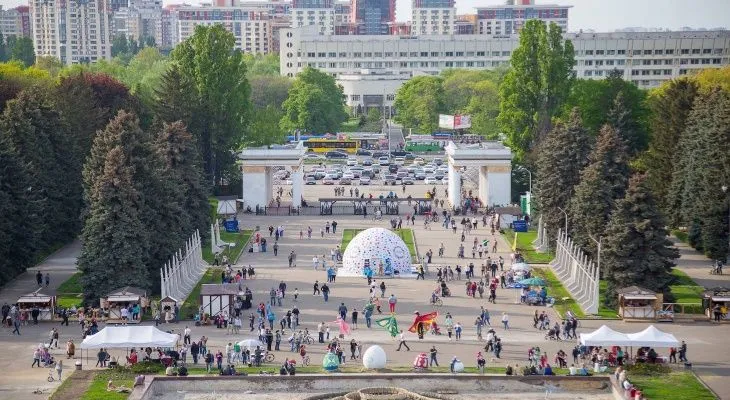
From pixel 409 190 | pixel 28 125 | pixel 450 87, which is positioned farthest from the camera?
pixel 450 87

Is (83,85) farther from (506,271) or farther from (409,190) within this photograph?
(506,271)

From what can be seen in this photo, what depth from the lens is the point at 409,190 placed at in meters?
131

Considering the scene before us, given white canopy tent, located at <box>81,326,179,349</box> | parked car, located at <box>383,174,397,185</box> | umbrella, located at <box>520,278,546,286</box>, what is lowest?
parked car, located at <box>383,174,397,185</box>

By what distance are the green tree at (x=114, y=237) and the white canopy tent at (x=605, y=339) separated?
944 inches

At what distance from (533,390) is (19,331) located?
2485 centimetres

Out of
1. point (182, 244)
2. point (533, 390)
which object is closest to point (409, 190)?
point (182, 244)

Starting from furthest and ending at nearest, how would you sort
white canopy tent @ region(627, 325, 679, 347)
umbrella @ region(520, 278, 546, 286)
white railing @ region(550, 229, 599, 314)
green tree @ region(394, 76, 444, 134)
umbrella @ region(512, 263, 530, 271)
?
1. green tree @ region(394, 76, 444, 134)
2. umbrella @ region(512, 263, 530, 271)
3. umbrella @ region(520, 278, 546, 286)
4. white railing @ region(550, 229, 599, 314)
5. white canopy tent @ region(627, 325, 679, 347)

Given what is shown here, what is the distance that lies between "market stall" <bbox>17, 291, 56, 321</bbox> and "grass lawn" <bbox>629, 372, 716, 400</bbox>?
27749 mm

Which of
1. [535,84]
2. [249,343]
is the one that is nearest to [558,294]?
[249,343]

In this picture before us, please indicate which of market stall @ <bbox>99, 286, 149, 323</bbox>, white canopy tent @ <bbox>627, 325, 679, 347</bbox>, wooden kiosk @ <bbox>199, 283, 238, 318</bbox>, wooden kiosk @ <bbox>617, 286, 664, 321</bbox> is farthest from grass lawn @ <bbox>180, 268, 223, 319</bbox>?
white canopy tent @ <bbox>627, 325, 679, 347</bbox>

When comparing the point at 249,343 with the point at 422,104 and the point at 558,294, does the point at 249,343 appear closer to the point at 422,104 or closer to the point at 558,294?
the point at 558,294

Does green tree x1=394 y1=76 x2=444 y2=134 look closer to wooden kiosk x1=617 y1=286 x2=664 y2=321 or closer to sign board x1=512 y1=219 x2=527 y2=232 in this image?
sign board x1=512 y1=219 x2=527 y2=232

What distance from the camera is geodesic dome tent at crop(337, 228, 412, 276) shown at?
8319 centimetres

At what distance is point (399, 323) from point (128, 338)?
14751 mm
